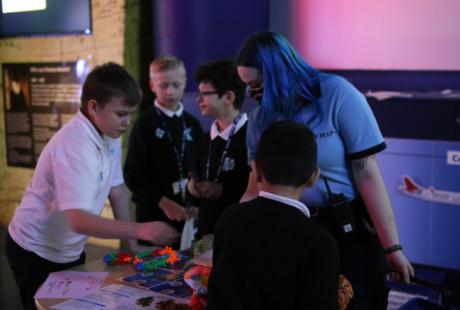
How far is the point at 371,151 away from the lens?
79.6 inches

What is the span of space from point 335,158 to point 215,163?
1.13 metres

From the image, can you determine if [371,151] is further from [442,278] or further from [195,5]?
[195,5]

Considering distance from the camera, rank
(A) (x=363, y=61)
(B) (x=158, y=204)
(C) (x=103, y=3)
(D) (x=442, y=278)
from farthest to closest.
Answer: (C) (x=103, y=3)
(A) (x=363, y=61)
(D) (x=442, y=278)
(B) (x=158, y=204)

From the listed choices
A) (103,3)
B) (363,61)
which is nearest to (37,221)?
(363,61)

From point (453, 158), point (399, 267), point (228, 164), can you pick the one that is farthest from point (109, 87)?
point (453, 158)

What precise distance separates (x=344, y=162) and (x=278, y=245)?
66 cm

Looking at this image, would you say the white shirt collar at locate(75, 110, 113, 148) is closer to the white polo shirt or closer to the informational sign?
the white polo shirt

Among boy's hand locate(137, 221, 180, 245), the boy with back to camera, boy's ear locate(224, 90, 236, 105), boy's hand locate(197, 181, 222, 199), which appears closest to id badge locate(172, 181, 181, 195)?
boy's hand locate(197, 181, 222, 199)

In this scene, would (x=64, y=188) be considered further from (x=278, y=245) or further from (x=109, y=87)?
(x=278, y=245)

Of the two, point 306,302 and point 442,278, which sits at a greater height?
point 306,302

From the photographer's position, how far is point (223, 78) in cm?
312

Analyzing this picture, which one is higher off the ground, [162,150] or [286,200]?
[286,200]

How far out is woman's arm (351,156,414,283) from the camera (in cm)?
205

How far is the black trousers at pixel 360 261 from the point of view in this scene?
203 centimetres
